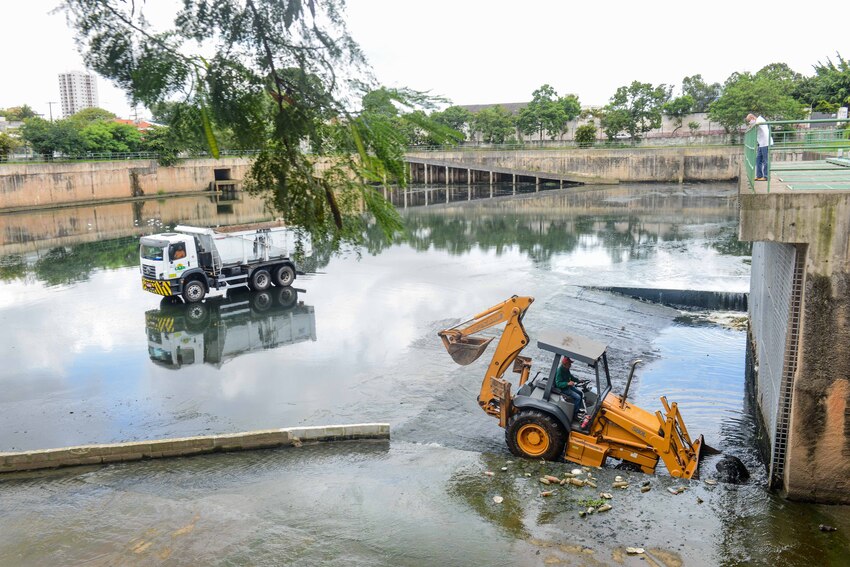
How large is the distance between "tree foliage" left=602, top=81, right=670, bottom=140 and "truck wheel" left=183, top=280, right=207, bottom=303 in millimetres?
57894

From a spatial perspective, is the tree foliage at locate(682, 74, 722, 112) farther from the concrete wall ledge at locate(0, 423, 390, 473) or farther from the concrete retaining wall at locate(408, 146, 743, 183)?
the concrete wall ledge at locate(0, 423, 390, 473)

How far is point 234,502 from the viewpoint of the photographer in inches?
312

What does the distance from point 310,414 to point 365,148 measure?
7.88 metres

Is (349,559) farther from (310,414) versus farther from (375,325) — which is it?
(375,325)

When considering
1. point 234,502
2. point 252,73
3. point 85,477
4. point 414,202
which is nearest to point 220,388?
point 85,477

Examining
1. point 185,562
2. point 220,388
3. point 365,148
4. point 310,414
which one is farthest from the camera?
point 220,388

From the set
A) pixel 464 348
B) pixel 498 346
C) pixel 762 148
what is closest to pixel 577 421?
pixel 498 346

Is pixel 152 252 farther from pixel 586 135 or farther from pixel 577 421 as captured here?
pixel 586 135

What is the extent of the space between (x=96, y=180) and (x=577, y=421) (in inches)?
1994

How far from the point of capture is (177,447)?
9.38 m

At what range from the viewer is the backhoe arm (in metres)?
9.35

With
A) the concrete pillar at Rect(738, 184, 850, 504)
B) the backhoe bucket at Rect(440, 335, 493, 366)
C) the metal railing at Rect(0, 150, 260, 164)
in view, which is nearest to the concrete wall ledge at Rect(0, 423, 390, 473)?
the backhoe bucket at Rect(440, 335, 493, 366)

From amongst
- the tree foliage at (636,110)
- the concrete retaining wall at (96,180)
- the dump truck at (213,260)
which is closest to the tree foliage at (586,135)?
the tree foliage at (636,110)

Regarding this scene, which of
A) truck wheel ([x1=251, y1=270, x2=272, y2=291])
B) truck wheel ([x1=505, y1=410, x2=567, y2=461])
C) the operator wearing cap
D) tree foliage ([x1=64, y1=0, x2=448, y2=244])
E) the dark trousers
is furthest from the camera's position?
truck wheel ([x1=251, y1=270, x2=272, y2=291])
